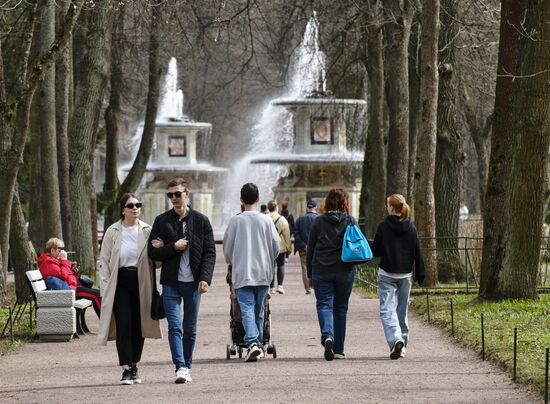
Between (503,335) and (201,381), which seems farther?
(503,335)

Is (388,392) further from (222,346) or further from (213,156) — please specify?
(213,156)

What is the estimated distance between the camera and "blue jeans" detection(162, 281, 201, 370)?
38.0 feet

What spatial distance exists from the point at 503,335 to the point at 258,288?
269 cm

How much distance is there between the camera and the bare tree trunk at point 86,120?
84.4ft

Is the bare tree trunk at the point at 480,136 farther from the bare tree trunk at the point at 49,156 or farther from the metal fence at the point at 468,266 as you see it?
the bare tree trunk at the point at 49,156

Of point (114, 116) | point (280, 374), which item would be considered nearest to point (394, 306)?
point (280, 374)

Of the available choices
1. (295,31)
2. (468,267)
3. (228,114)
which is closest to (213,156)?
(228,114)

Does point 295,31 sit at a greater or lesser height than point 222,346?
greater

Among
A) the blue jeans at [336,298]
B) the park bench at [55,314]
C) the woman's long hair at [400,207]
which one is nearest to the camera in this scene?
the blue jeans at [336,298]

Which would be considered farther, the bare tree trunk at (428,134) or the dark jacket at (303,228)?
the dark jacket at (303,228)

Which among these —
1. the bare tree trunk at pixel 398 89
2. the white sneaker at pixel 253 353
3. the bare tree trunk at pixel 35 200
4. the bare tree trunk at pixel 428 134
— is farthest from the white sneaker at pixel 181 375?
the bare tree trunk at pixel 35 200

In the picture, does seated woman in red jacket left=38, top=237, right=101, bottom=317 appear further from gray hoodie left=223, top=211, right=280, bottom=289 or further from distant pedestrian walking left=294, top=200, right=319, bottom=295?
distant pedestrian walking left=294, top=200, right=319, bottom=295

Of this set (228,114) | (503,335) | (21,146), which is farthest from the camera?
(228,114)

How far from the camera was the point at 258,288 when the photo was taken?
1332 cm
